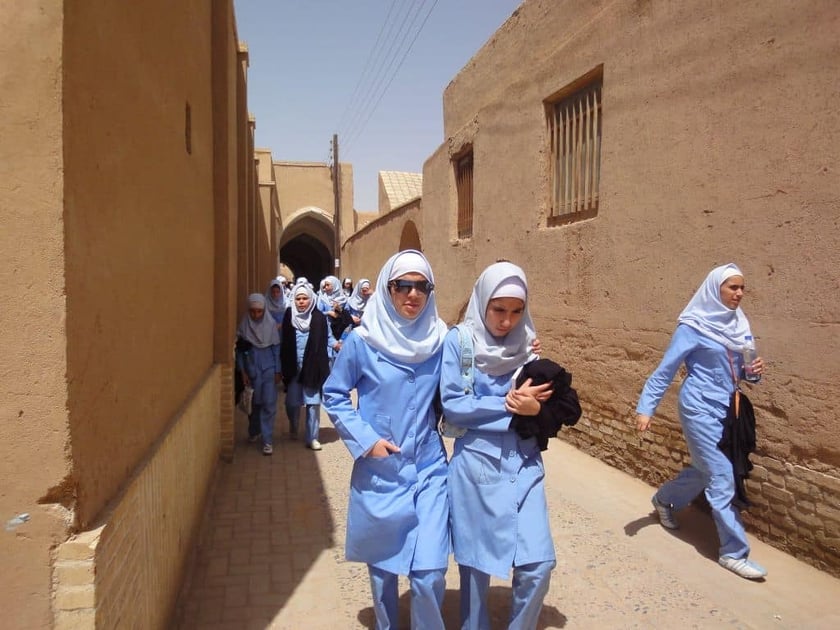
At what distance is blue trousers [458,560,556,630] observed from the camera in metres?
2.66

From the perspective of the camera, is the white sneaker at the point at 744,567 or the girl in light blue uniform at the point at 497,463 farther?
the white sneaker at the point at 744,567

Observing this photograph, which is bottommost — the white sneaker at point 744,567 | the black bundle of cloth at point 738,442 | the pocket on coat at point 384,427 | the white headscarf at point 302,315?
the white sneaker at point 744,567

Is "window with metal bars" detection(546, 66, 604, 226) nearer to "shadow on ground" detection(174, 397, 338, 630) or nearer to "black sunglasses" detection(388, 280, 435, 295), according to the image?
"shadow on ground" detection(174, 397, 338, 630)

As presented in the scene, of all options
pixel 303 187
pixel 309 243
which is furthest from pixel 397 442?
pixel 309 243

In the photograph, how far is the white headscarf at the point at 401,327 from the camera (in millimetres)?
2791

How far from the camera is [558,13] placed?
22.8ft

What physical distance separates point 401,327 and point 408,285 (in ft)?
0.60

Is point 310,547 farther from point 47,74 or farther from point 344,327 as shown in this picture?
point 344,327

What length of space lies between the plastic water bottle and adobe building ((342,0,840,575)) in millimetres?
210

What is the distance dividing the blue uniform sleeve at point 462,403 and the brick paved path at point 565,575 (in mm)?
1186

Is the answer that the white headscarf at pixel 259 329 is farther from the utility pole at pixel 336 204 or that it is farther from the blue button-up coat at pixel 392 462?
the utility pole at pixel 336 204

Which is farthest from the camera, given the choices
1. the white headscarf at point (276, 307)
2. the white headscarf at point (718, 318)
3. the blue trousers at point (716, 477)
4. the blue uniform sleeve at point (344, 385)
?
the white headscarf at point (276, 307)

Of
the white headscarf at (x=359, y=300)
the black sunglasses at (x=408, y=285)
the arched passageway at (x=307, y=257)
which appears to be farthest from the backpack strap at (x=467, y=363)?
the arched passageway at (x=307, y=257)

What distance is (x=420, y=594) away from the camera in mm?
2654
